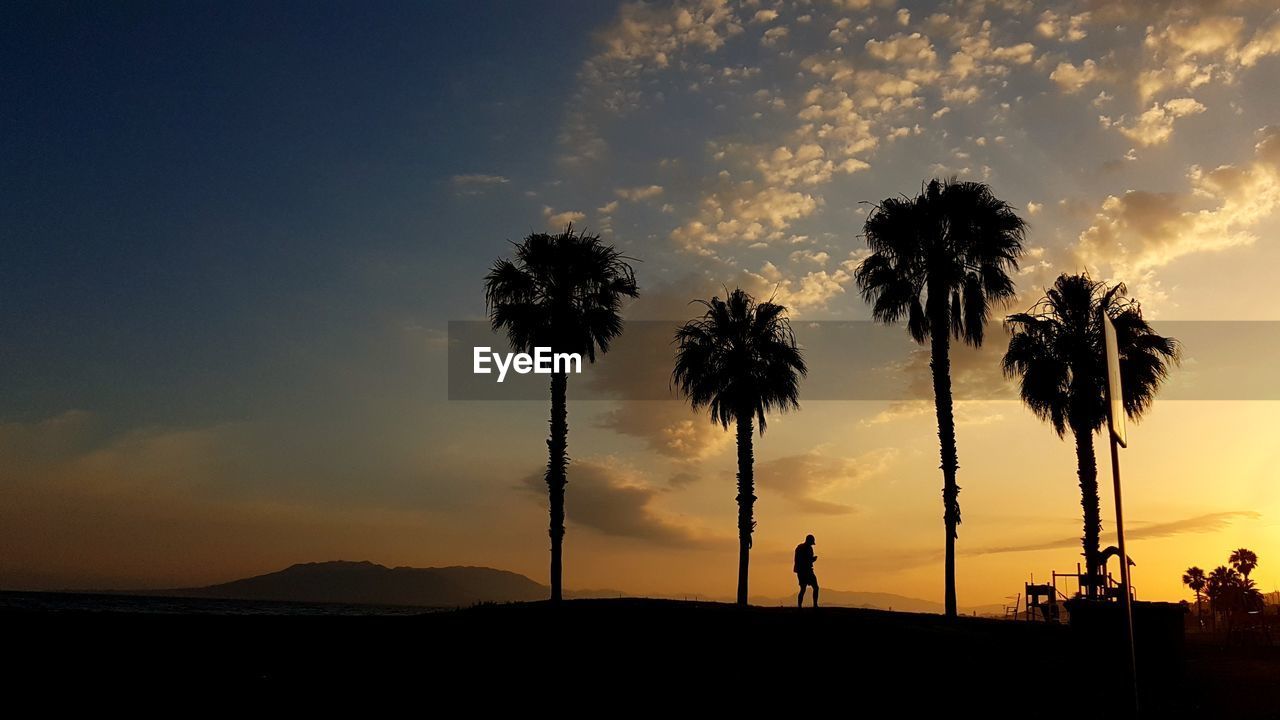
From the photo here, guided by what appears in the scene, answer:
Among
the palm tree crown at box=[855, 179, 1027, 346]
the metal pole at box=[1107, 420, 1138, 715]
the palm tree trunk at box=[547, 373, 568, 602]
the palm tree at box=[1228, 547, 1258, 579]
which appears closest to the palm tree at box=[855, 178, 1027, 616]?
the palm tree crown at box=[855, 179, 1027, 346]

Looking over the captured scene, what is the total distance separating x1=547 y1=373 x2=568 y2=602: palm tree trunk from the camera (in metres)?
35.7

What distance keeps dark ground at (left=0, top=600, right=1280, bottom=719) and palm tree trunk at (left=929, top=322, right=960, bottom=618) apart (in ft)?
24.5

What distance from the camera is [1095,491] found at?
37.6 m

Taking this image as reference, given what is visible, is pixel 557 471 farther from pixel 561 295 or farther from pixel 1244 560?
pixel 1244 560

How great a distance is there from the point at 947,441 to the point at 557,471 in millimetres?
15092

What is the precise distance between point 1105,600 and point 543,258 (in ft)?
86.9

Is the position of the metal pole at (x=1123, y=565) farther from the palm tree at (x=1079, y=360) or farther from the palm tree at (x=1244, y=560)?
the palm tree at (x=1244, y=560)

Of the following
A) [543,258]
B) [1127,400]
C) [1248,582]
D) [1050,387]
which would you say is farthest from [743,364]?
[1248,582]

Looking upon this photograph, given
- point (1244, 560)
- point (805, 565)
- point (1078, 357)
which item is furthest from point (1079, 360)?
point (1244, 560)

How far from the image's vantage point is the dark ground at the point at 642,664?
15961mm

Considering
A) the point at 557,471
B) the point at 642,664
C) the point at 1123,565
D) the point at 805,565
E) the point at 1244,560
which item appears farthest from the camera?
the point at 1244,560

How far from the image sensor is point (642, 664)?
18.6m

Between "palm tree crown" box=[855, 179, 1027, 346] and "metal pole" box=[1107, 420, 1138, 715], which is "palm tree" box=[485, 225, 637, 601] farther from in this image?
"metal pole" box=[1107, 420, 1138, 715]

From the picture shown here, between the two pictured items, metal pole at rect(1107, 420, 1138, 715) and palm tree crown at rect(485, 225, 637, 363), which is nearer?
metal pole at rect(1107, 420, 1138, 715)
